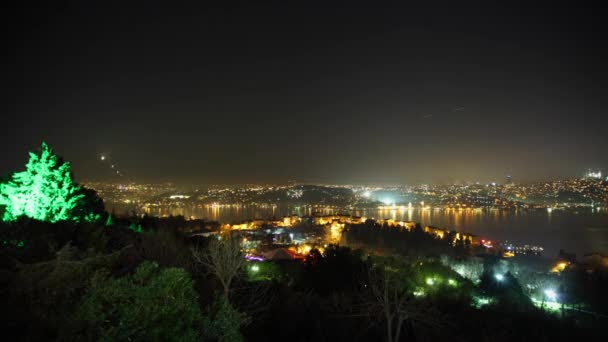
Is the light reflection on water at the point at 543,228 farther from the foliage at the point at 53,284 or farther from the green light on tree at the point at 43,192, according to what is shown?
the foliage at the point at 53,284

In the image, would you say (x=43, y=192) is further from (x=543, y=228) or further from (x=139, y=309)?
(x=543, y=228)

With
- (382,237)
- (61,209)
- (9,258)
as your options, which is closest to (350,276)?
(61,209)

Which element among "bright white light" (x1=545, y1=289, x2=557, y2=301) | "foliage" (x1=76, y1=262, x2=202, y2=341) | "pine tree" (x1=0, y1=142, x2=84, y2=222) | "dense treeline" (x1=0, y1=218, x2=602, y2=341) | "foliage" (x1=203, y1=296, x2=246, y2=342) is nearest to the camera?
"foliage" (x1=76, y1=262, x2=202, y2=341)

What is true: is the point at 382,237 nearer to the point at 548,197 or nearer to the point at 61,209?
the point at 61,209

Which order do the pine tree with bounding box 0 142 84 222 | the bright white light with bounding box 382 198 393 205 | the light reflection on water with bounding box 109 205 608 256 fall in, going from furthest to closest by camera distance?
1. the bright white light with bounding box 382 198 393 205
2. the light reflection on water with bounding box 109 205 608 256
3. the pine tree with bounding box 0 142 84 222

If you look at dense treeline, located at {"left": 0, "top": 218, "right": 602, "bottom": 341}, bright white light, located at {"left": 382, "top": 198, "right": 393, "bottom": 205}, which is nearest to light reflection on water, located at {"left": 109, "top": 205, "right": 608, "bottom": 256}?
bright white light, located at {"left": 382, "top": 198, "right": 393, "bottom": 205}

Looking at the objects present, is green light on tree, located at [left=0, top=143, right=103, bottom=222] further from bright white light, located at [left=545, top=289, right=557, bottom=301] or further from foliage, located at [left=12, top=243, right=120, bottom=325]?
bright white light, located at [left=545, top=289, right=557, bottom=301]

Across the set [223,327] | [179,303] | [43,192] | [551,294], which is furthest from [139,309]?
[551,294]
